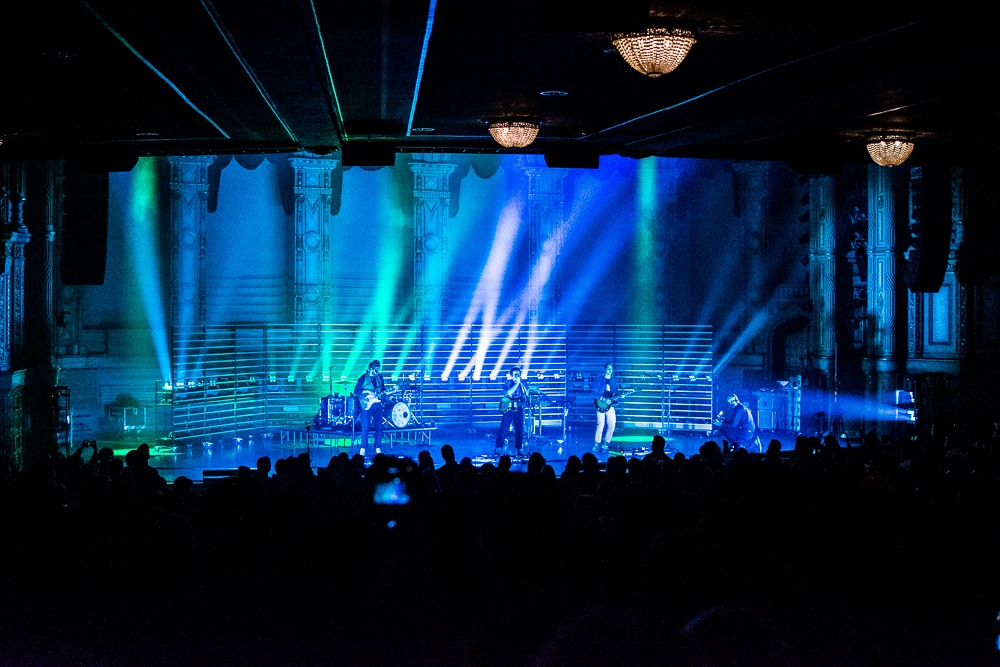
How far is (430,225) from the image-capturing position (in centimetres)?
2286

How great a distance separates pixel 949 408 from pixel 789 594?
43.0 feet

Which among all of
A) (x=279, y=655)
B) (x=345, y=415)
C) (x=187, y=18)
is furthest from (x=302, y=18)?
(x=345, y=415)

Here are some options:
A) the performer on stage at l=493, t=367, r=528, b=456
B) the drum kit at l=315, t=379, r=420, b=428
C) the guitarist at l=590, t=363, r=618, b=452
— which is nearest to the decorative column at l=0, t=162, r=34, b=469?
the drum kit at l=315, t=379, r=420, b=428

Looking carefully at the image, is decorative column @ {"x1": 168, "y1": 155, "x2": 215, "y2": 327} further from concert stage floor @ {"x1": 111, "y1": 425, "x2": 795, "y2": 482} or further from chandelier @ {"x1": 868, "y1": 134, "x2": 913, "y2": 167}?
chandelier @ {"x1": 868, "y1": 134, "x2": 913, "y2": 167}

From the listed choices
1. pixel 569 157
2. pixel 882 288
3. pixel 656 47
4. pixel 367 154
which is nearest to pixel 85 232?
pixel 367 154

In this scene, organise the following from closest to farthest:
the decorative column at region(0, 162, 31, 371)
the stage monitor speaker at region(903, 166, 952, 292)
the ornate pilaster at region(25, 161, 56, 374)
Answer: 1. the stage monitor speaker at region(903, 166, 952, 292)
2. the decorative column at region(0, 162, 31, 371)
3. the ornate pilaster at region(25, 161, 56, 374)

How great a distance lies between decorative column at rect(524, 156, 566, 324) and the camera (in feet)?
76.3

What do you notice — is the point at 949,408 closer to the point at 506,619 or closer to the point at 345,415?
the point at 345,415

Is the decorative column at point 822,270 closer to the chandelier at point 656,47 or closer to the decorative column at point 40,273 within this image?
the chandelier at point 656,47

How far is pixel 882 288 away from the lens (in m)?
17.8

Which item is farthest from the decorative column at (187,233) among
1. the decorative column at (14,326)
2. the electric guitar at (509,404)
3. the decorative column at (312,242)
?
the electric guitar at (509,404)

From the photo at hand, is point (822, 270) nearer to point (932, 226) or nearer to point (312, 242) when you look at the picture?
point (932, 226)

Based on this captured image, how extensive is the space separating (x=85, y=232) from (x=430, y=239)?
12.4 meters

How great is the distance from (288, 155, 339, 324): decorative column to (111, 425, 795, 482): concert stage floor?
3.39m
